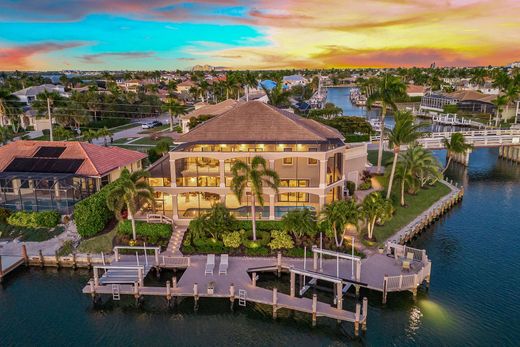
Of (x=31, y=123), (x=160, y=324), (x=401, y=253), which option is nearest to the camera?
(x=160, y=324)

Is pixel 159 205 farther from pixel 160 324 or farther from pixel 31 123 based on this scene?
pixel 31 123

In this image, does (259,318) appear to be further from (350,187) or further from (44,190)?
(44,190)

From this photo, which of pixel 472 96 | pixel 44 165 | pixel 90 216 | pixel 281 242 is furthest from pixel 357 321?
pixel 472 96

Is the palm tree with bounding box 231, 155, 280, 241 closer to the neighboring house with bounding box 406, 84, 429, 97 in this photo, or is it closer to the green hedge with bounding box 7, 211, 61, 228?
the green hedge with bounding box 7, 211, 61, 228

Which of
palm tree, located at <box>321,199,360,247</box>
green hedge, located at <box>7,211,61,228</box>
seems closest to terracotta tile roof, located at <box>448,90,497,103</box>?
palm tree, located at <box>321,199,360,247</box>

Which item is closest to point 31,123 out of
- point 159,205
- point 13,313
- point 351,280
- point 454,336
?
point 159,205

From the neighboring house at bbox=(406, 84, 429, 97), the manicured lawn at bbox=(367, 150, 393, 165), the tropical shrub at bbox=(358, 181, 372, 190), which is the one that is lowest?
the tropical shrub at bbox=(358, 181, 372, 190)

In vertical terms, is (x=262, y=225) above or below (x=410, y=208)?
above
